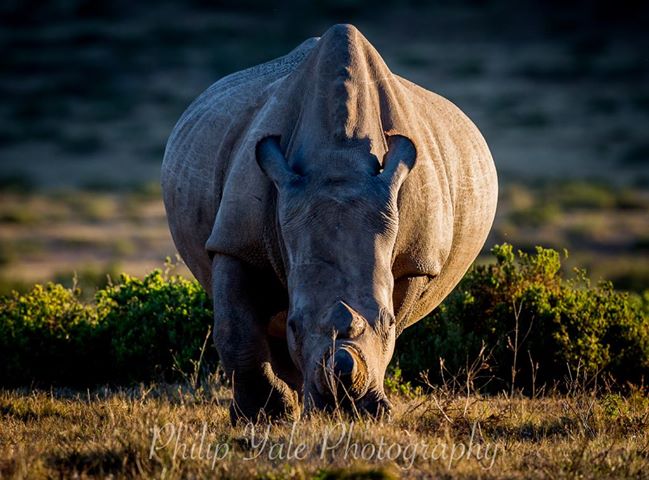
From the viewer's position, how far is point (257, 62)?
204 ft

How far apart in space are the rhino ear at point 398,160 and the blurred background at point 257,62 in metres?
13.8

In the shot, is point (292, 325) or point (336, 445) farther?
point (292, 325)

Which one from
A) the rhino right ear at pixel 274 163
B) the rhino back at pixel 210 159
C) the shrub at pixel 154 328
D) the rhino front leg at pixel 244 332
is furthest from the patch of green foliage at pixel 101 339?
the rhino right ear at pixel 274 163

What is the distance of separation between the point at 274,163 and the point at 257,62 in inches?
2216

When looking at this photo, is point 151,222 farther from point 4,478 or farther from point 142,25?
point 142,25

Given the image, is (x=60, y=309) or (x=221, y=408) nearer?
(x=221, y=408)

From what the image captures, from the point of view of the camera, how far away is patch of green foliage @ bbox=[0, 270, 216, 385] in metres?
9.95

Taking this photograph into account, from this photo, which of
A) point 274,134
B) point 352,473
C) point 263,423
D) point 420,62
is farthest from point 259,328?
point 420,62

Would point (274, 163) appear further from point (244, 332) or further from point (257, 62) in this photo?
point (257, 62)

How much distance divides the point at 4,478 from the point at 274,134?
248 cm

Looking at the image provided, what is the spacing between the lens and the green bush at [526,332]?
9.75 meters

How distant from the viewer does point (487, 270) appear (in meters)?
10.7

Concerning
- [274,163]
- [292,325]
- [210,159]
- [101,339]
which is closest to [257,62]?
[101,339]

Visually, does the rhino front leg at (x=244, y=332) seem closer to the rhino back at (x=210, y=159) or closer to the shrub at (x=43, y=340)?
the rhino back at (x=210, y=159)
